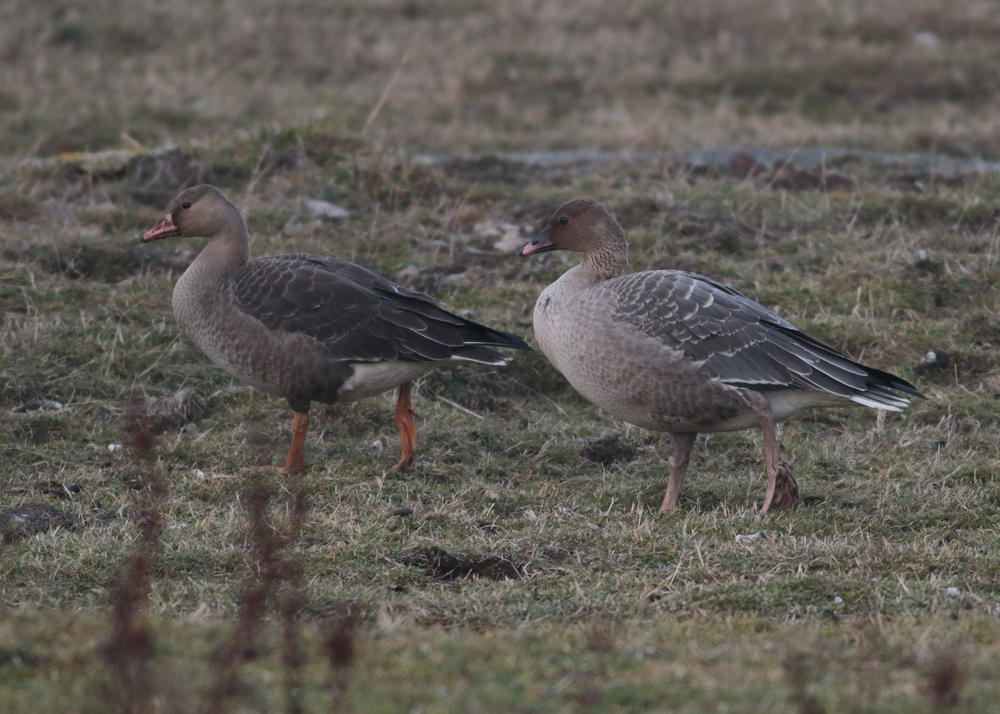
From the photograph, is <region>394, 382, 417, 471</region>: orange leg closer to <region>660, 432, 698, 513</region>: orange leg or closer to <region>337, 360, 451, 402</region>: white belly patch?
<region>337, 360, 451, 402</region>: white belly patch

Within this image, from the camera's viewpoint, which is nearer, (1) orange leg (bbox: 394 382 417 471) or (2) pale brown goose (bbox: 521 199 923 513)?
(2) pale brown goose (bbox: 521 199 923 513)

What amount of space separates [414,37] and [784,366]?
15.1m

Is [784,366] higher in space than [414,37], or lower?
higher

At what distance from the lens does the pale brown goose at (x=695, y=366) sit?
5848 mm

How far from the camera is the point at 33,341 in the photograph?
750 cm

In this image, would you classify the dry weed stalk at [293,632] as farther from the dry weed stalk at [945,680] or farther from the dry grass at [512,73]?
the dry grass at [512,73]

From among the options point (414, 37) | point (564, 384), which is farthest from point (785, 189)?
point (414, 37)

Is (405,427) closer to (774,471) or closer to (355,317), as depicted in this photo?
(355,317)

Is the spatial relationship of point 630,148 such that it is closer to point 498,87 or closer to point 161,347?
point 498,87

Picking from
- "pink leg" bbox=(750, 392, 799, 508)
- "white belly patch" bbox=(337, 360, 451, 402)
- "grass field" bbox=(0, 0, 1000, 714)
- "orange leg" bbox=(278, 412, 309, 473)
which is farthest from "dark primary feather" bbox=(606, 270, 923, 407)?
"orange leg" bbox=(278, 412, 309, 473)

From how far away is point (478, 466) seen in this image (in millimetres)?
6598

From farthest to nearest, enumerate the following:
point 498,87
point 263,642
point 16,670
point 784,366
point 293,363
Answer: point 498,87, point 293,363, point 784,366, point 263,642, point 16,670

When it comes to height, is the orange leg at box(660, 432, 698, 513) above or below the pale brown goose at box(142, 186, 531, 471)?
below

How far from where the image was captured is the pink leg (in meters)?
5.80
